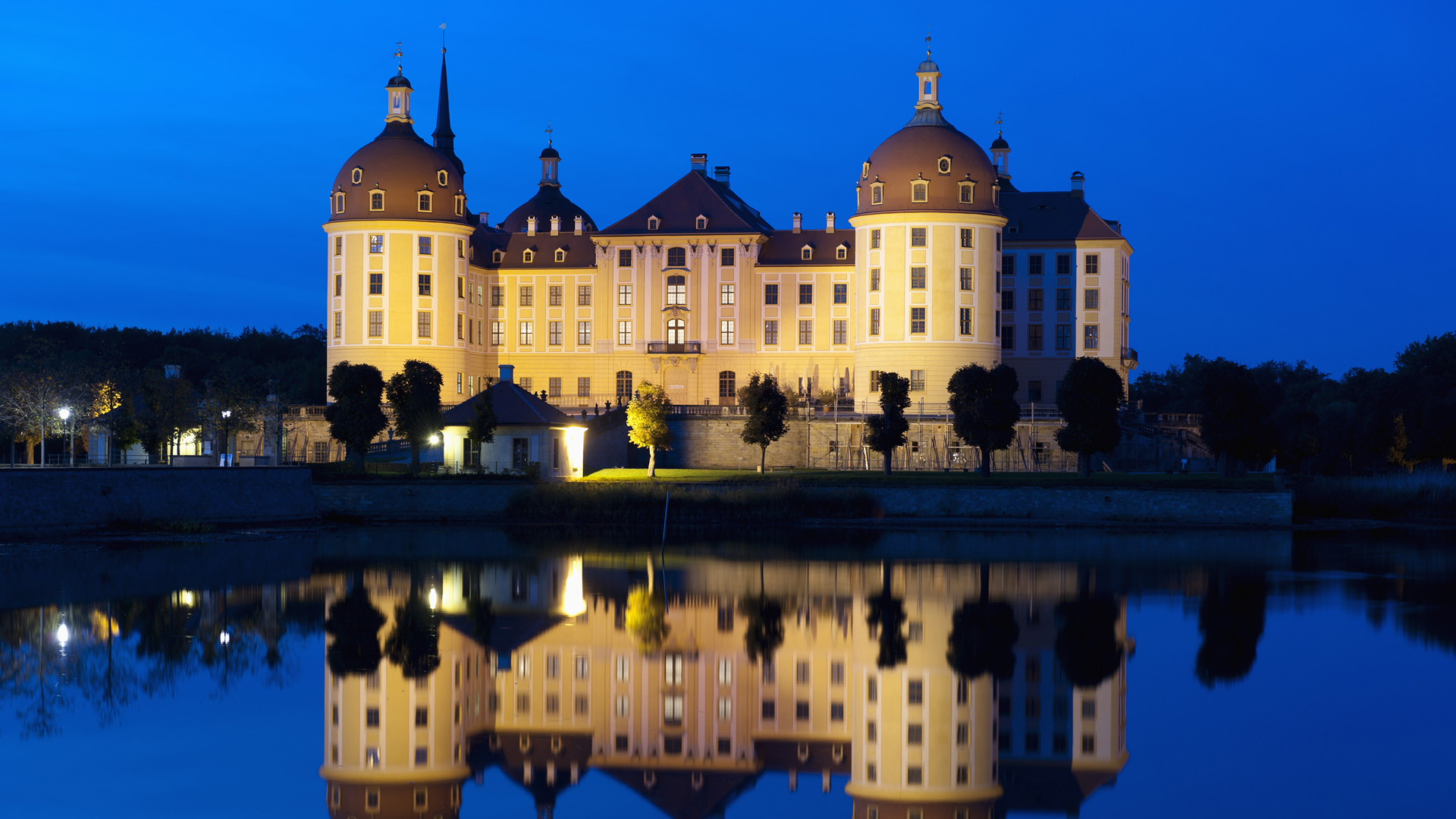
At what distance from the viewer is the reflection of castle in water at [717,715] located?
45.5 feet

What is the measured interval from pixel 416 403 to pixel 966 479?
1776 centimetres


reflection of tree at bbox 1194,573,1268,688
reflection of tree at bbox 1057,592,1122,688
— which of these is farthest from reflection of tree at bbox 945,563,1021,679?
reflection of tree at bbox 1194,573,1268,688

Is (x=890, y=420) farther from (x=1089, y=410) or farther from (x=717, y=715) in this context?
(x=717, y=715)

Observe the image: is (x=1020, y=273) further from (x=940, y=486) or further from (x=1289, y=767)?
(x=1289, y=767)

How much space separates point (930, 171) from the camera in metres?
57.7

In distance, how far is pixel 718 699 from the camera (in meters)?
17.5

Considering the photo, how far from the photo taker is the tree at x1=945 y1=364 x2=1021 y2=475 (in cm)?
4844

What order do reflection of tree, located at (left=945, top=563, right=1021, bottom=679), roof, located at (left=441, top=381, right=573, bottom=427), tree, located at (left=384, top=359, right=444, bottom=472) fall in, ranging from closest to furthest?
reflection of tree, located at (left=945, top=563, right=1021, bottom=679)
tree, located at (left=384, top=359, right=444, bottom=472)
roof, located at (left=441, top=381, right=573, bottom=427)

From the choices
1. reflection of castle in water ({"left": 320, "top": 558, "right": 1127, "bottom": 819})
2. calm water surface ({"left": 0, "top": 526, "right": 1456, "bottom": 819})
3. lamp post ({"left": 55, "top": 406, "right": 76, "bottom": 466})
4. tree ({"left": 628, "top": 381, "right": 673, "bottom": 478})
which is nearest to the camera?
calm water surface ({"left": 0, "top": 526, "right": 1456, "bottom": 819})

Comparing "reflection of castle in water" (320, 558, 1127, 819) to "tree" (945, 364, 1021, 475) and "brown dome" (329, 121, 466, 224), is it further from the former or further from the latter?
"brown dome" (329, 121, 466, 224)

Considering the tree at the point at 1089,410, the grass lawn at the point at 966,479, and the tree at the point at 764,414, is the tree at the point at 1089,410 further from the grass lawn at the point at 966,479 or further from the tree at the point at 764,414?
the tree at the point at 764,414

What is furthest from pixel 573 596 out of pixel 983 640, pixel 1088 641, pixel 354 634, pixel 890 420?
pixel 890 420

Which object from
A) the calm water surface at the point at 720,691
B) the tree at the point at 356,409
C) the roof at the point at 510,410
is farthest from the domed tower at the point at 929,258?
the calm water surface at the point at 720,691

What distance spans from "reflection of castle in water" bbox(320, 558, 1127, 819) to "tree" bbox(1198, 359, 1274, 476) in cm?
2598
